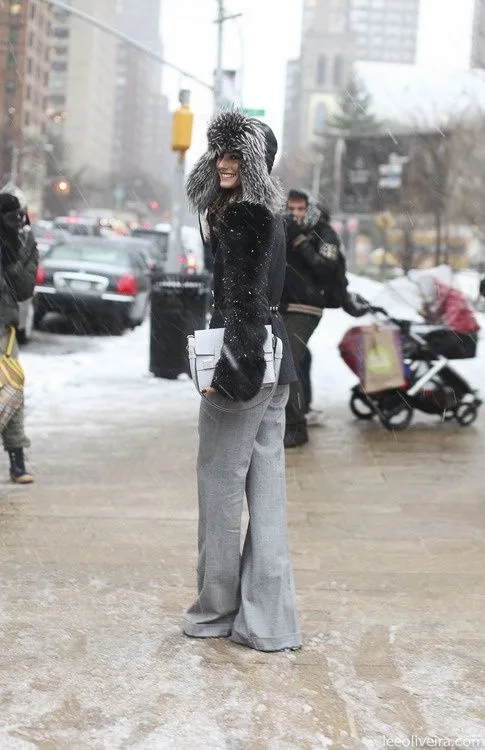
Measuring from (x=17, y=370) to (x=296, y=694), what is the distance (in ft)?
11.0

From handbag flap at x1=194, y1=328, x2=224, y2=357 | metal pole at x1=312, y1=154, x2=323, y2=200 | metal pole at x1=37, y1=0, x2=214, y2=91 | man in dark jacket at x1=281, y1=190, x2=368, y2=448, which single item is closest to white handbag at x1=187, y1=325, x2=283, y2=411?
handbag flap at x1=194, y1=328, x2=224, y2=357

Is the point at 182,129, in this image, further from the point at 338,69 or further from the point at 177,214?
the point at 338,69

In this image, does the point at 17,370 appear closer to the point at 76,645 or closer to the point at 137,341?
the point at 76,645

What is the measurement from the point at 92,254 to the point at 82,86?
13992 centimetres

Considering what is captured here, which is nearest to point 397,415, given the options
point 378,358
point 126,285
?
point 378,358

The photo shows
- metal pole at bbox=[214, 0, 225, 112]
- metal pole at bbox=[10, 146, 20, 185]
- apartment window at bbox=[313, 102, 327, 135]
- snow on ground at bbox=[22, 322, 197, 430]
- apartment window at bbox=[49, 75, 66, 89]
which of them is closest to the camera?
snow on ground at bbox=[22, 322, 197, 430]

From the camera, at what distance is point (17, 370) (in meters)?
6.62

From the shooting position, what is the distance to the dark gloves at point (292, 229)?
8.50m

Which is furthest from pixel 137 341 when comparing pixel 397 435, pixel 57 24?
pixel 57 24

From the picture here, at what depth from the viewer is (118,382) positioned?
12000 mm

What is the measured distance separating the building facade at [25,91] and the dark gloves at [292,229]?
76.5m

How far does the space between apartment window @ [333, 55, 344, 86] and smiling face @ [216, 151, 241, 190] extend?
395 feet

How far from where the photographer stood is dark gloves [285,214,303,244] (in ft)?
27.9

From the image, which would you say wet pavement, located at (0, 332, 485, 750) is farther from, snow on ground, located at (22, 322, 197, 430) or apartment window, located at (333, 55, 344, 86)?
apartment window, located at (333, 55, 344, 86)
